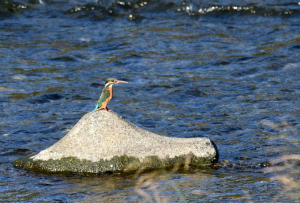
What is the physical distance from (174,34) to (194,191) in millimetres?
8308

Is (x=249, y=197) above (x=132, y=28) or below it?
below

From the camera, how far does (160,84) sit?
10.5 m

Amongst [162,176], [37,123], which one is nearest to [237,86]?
[37,123]

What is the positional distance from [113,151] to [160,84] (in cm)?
410

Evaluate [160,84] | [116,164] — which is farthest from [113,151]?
[160,84]

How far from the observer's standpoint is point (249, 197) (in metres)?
5.49

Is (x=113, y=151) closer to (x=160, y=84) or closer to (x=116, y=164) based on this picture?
(x=116, y=164)

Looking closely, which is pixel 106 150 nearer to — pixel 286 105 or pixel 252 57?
pixel 286 105

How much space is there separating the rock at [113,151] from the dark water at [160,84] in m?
0.18

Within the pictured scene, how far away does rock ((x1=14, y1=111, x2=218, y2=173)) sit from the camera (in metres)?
6.51

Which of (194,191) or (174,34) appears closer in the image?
(194,191)

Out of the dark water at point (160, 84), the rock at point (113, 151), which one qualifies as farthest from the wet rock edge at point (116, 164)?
the dark water at point (160, 84)

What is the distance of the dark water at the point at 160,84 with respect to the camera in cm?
610

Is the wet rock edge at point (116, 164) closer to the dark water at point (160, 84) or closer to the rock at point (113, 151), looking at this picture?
the rock at point (113, 151)
